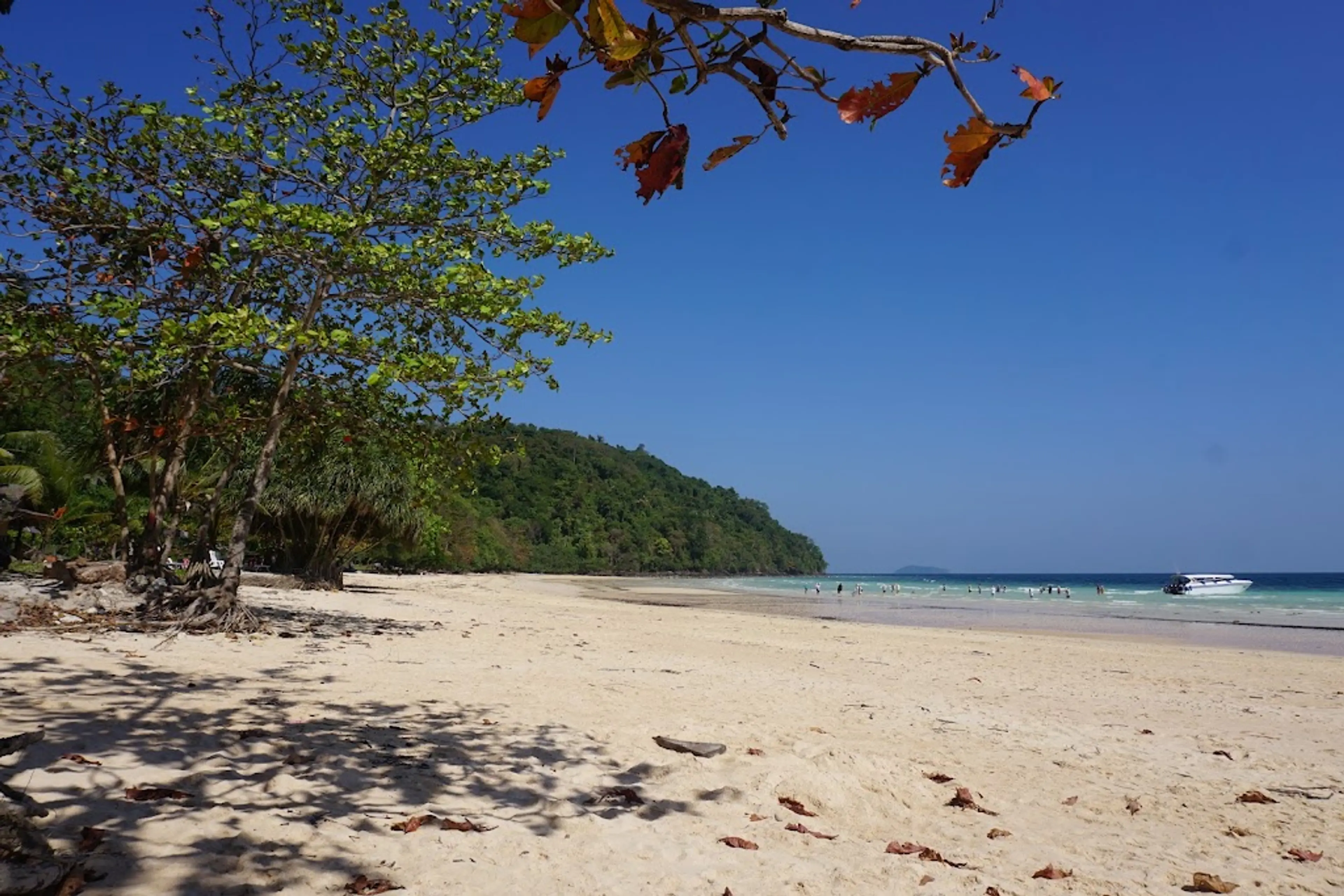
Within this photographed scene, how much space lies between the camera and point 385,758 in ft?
15.1

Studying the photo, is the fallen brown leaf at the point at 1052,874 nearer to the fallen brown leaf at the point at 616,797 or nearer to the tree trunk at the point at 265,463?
the fallen brown leaf at the point at 616,797

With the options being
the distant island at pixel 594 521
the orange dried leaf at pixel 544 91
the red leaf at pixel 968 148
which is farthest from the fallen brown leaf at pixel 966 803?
the distant island at pixel 594 521

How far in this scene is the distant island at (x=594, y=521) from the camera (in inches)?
3061

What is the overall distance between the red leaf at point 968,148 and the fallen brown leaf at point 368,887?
3101 millimetres

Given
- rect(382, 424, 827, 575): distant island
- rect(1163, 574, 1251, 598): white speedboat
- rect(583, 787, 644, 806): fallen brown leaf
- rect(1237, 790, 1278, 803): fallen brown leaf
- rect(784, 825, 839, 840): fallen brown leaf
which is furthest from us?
rect(382, 424, 827, 575): distant island

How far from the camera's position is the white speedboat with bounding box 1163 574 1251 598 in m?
63.1

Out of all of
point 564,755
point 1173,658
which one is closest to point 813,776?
point 564,755

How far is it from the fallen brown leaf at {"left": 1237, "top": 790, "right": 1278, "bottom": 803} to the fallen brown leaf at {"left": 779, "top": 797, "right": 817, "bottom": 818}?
10.2 feet

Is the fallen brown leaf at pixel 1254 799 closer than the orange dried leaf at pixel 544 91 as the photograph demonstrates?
No

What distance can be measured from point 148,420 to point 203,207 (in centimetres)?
381

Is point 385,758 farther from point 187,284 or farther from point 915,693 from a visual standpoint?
point 187,284

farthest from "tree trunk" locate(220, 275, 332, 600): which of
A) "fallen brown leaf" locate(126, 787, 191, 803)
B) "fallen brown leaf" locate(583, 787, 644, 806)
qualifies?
"fallen brown leaf" locate(583, 787, 644, 806)

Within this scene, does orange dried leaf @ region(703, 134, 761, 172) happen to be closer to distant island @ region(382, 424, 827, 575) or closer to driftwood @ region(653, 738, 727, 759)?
driftwood @ region(653, 738, 727, 759)

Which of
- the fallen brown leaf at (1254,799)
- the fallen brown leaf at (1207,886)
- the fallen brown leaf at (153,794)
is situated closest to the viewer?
the fallen brown leaf at (153,794)
